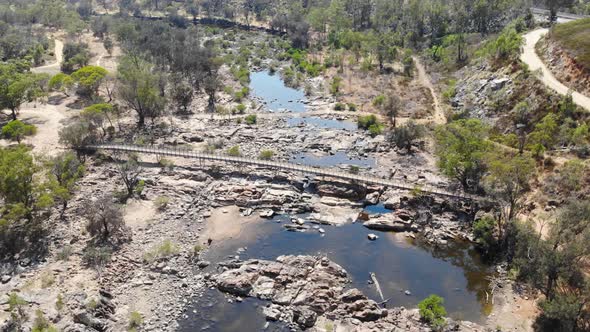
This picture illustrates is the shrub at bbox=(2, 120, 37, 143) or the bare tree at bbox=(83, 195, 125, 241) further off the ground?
the shrub at bbox=(2, 120, 37, 143)

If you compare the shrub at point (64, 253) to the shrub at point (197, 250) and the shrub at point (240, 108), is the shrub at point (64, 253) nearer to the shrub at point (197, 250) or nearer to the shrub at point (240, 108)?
the shrub at point (197, 250)

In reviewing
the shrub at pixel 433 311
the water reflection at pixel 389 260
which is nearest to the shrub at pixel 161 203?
the water reflection at pixel 389 260

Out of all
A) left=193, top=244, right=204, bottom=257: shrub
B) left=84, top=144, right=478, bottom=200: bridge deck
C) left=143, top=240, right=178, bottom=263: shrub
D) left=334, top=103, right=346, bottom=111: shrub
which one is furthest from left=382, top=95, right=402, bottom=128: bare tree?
left=143, top=240, right=178, bottom=263: shrub

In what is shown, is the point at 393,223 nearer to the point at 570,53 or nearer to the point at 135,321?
the point at 135,321

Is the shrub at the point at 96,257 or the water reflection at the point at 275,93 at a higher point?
the water reflection at the point at 275,93

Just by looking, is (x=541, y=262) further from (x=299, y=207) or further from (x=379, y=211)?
(x=299, y=207)

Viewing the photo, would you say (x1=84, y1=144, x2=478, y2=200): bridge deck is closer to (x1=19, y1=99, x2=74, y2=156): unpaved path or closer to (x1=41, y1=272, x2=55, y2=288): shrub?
(x1=19, y1=99, x2=74, y2=156): unpaved path
